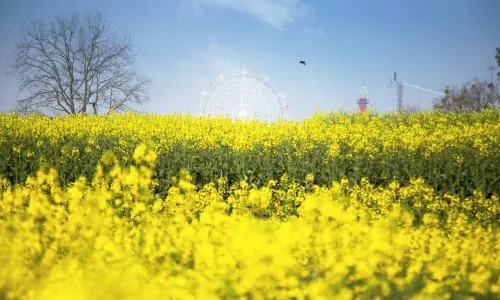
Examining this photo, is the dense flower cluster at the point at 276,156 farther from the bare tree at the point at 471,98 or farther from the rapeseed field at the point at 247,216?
the bare tree at the point at 471,98

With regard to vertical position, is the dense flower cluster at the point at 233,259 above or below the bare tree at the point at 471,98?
below

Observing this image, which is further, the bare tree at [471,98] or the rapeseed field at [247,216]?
the bare tree at [471,98]

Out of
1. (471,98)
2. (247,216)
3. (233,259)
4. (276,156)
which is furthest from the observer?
(471,98)

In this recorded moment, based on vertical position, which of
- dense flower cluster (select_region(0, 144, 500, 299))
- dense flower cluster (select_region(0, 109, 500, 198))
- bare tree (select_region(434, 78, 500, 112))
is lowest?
dense flower cluster (select_region(0, 144, 500, 299))

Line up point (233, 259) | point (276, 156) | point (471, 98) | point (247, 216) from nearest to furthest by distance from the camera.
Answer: point (233, 259) → point (247, 216) → point (276, 156) → point (471, 98)

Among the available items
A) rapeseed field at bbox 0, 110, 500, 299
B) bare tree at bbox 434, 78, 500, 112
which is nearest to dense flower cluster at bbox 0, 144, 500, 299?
rapeseed field at bbox 0, 110, 500, 299

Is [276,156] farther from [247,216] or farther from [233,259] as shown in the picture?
[233,259]

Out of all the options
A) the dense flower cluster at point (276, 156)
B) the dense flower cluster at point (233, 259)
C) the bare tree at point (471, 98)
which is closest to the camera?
the dense flower cluster at point (233, 259)

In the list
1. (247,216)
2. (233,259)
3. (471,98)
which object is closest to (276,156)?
(247,216)

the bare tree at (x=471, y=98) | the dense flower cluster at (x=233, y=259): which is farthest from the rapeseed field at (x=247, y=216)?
the bare tree at (x=471, y=98)

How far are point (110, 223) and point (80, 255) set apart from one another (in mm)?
1131

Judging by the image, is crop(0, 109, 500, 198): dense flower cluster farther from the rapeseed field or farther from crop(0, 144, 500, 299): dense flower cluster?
crop(0, 144, 500, 299): dense flower cluster

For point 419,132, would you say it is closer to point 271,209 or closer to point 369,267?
point 271,209

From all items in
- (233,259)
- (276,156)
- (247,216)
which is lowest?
(233,259)
